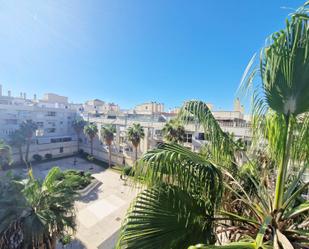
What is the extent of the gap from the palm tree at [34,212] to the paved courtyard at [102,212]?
98.0 inches

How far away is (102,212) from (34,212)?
10.9 meters

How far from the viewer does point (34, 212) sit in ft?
23.4

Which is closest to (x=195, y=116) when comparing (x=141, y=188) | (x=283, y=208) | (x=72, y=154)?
(x=141, y=188)

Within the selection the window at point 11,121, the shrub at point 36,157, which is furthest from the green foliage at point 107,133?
the window at point 11,121

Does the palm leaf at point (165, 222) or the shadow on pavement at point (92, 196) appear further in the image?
the shadow on pavement at point (92, 196)

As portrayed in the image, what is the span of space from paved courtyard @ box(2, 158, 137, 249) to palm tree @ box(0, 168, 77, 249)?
2.49 m

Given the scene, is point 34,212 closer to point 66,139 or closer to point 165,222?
point 165,222

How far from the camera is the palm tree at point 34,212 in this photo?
6809 mm

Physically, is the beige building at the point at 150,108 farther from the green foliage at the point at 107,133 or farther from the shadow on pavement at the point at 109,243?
the shadow on pavement at the point at 109,243

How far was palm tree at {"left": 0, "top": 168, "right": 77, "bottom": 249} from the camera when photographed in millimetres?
6809

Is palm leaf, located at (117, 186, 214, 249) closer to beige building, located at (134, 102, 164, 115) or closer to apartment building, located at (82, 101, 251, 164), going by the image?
apartment building, located at (82, 101, 251, 164)

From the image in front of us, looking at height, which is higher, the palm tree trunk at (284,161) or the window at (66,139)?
the palm tree trunk at (284,161)

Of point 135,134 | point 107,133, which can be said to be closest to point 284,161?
point 135,134

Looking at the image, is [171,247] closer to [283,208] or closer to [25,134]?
[283,208]
